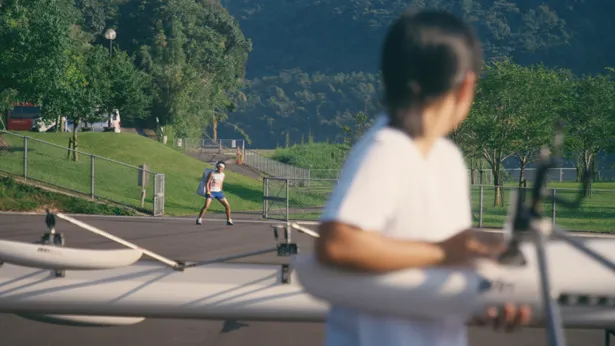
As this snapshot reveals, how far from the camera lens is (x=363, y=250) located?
198 cm

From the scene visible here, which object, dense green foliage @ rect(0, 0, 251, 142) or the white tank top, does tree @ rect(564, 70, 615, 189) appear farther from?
the white tank top

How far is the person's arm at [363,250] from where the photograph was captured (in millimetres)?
1978

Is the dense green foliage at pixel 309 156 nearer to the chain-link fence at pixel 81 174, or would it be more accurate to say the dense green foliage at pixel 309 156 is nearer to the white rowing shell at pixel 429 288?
the chain-link fence at pixel 81 174

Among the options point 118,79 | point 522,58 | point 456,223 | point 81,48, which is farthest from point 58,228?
point 522,58

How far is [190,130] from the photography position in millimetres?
74125

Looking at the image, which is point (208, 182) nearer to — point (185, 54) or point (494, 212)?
point (494, 212)

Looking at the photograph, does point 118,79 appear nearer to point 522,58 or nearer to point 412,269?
point 412,269

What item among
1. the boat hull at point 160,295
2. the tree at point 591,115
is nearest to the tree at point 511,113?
the tree at point 591,115

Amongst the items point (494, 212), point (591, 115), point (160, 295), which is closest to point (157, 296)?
point (160, 295)

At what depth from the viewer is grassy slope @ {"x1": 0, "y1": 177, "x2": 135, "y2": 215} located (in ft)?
101

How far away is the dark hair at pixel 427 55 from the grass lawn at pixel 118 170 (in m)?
31.1

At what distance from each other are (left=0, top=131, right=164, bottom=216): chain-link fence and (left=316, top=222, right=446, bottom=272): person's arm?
97.3 feet

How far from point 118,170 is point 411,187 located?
1507 inches

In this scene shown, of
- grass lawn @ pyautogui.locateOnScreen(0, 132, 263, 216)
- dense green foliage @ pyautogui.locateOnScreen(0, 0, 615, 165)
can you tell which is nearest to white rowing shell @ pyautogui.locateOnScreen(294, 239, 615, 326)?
dense green foliage @ pyautogui.locateOnScreen(0, 0, 615, 165)
